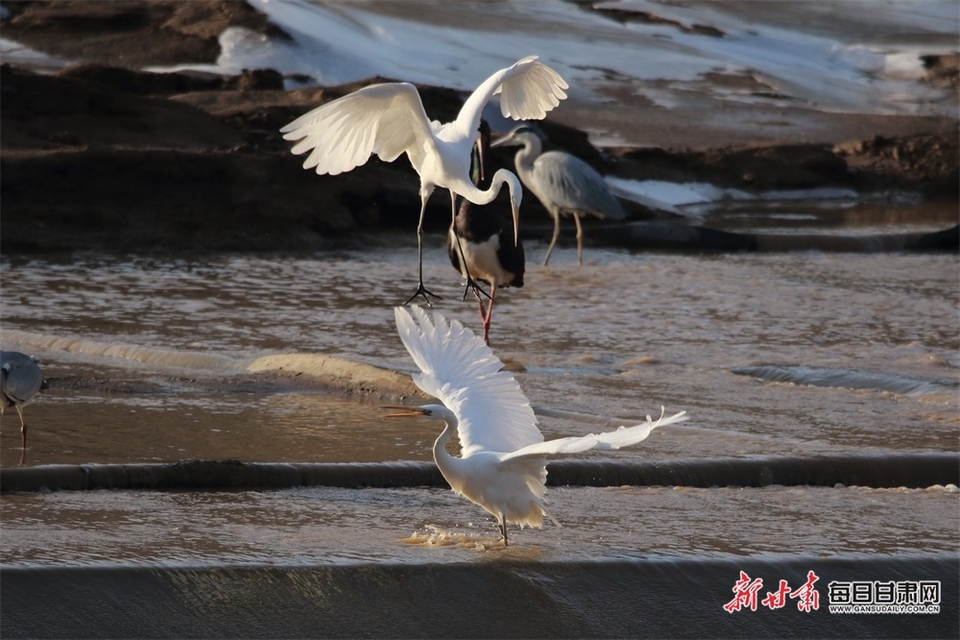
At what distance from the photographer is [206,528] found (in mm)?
4766

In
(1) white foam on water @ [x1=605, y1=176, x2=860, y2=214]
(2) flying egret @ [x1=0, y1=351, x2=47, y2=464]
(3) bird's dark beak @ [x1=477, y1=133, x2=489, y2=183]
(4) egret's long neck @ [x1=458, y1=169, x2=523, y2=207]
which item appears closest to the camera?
(2) flying egret @ [x1=0, y1=351, x2=47, y2=464]

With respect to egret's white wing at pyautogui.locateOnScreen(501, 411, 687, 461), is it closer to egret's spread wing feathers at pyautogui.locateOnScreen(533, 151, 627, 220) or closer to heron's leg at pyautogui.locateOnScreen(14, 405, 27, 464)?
heron's leg at pyautogui.locateOnScreen(14, 405, 27, 464)

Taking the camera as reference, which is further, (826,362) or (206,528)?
(826,362)

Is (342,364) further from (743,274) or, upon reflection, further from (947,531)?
(743,274)

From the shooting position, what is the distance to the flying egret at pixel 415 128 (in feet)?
20.5

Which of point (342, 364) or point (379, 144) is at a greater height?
point (379, 144)

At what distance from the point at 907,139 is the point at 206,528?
697 inches

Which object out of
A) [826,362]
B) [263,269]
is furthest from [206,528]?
[263,269]

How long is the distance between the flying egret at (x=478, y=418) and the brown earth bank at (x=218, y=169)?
27.3 feet

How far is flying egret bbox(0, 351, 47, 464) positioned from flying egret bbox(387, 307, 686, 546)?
1914 millimetres

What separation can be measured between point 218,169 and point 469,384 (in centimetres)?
927

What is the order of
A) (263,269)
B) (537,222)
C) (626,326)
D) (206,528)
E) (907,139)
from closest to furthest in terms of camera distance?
(206,528) → (626,326) → (263,269) → (537,222) → (907,139)

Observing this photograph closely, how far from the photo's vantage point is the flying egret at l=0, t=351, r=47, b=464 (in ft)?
19.2

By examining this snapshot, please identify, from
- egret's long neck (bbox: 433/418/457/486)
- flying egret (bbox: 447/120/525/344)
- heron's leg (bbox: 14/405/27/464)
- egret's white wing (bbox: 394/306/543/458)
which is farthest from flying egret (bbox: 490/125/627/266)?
egret's long neck (bbox: 433/418/457/486)
